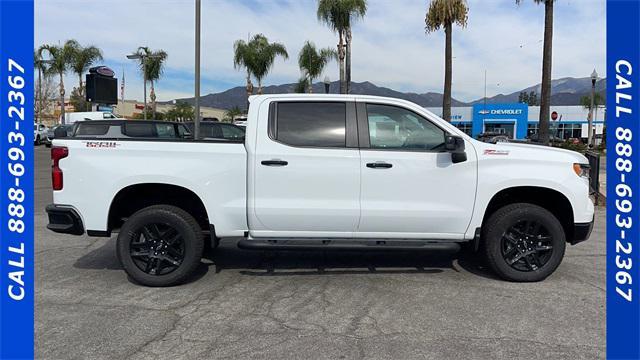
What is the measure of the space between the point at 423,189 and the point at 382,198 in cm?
42

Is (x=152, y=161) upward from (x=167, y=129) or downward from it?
downward

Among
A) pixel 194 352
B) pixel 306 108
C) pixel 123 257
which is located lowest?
pixel 194 352

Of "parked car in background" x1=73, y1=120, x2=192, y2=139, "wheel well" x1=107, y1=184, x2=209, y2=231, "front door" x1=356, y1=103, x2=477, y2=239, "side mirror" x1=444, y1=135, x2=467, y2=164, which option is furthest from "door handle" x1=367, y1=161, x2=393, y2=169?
"parked car in background" x1=73, y1=120, x2=192, y2=139

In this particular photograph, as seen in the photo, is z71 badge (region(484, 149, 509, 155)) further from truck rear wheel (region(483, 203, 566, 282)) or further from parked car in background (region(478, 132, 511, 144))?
truck rear wheel (region(483, 203, 566, 282))

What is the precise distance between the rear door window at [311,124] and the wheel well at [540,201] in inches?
70.4

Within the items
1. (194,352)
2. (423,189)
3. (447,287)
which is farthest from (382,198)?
(194,352)

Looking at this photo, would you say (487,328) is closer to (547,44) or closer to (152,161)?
(152,161)

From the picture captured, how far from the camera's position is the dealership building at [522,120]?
55312mm

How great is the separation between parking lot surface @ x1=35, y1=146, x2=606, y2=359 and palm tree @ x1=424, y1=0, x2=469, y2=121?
49.5 ft

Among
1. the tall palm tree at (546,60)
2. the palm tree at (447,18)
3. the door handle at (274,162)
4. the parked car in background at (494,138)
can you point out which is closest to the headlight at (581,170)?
the parked car in background at (494,138)

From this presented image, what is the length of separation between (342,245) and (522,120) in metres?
56.3

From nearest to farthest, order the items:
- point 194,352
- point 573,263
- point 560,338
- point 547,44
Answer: point 194,352
point 560,338
point 573,263
point 547,44

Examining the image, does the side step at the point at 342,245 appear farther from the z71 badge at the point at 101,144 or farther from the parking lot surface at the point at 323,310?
the z71 badge at the point at 101,144

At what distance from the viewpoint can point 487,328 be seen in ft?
12.7
